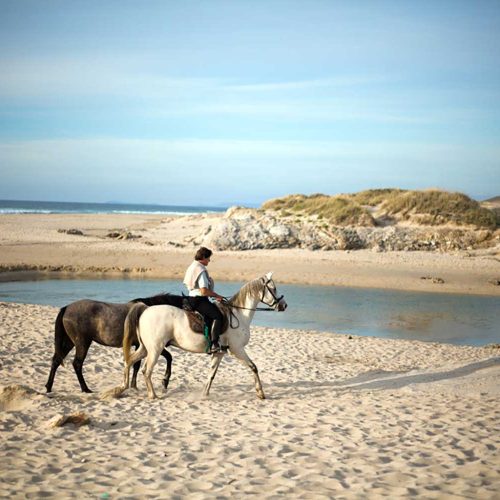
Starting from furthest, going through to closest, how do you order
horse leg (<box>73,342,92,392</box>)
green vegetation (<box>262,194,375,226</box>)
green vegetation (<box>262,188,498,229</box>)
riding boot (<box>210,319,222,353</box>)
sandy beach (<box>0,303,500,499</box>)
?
green vegetation (<box>262,188,498,229</box>), green vegetation (<box>262,194,375,226</box>), horse leg (<box>73,342,92,392</box>), riding boot (<box>210,319,222,353</box>), sandy beach (<box>0,303,500,499</box>)

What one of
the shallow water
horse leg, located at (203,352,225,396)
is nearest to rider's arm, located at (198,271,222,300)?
horse leg, located at (203,352,225,396)

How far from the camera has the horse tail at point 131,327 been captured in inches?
333

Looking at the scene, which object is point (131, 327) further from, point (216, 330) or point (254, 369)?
point (254, 369)

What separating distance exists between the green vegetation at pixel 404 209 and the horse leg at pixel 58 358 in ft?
81.3

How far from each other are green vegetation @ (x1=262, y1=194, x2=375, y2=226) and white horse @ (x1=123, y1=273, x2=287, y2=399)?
24087 millimetres

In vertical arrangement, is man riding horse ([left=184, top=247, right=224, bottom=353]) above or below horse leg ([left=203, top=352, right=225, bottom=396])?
above

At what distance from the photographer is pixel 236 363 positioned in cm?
1104

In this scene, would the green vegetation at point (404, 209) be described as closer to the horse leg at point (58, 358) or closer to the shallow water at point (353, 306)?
the shallow water at point (353, 306)

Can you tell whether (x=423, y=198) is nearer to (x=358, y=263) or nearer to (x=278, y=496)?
(x=358, y=263)

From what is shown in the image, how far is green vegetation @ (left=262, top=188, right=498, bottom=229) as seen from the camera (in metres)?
32.6

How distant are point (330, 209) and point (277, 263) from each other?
32.8 ft

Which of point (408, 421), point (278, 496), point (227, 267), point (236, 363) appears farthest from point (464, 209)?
point (278, 496)

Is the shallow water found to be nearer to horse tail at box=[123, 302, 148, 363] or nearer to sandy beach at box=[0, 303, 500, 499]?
sandy beach at box=[0, 303, 500, 499]

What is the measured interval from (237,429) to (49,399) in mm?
2603
